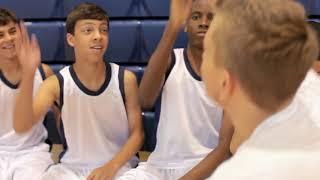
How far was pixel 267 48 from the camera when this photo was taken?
2.05 ft

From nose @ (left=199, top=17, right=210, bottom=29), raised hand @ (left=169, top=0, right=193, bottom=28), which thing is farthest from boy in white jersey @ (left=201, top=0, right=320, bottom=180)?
nose @ (left=199, top=17, right=210, bottom=29)

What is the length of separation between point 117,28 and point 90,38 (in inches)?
19.4

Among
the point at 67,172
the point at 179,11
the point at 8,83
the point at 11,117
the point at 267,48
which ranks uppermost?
the point at 267,48

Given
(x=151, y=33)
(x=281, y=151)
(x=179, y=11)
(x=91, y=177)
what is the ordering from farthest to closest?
1. (x=151, y=33)
2. (x=91, y=177)
3. (x=179, y=11)
4. (x=281, y=151)

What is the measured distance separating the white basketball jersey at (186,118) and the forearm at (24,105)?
0.47m

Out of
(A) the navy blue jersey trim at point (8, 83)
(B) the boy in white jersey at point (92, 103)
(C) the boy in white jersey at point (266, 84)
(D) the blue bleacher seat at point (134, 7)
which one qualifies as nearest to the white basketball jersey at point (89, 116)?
(B) the boy in white jersey at point (92, 103)

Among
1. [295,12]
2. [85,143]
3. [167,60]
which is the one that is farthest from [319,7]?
[295,12]

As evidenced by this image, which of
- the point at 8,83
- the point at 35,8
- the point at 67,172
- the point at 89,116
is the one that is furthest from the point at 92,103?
the point at 35,8

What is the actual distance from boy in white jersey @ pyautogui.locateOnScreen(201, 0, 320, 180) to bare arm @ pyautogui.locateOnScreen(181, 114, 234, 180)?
0.91 metres

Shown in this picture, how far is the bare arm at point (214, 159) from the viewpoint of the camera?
158 centimetres

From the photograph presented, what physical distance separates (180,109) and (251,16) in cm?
110

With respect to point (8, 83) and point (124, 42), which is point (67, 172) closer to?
point (8, 83)

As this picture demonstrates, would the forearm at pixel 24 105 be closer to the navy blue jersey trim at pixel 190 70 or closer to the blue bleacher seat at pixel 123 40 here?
the navy blue jersey trim at pixel 190 70

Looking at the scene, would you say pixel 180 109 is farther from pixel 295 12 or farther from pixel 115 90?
pixel 295 12
